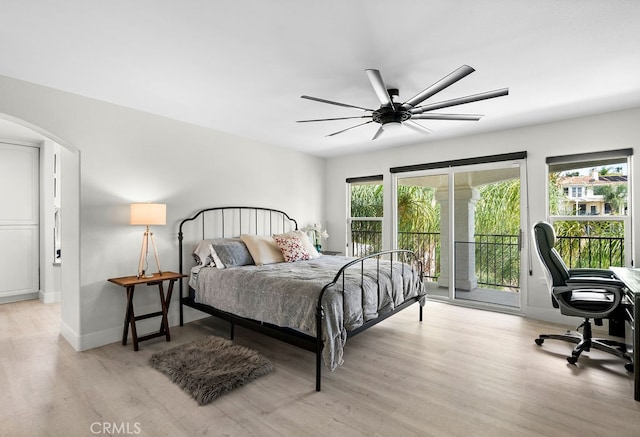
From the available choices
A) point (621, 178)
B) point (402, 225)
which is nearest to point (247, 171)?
point (402, 225)

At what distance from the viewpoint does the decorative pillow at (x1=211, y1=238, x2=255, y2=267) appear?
3627mm

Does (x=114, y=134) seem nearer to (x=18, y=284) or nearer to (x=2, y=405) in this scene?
(x=2, y=405)

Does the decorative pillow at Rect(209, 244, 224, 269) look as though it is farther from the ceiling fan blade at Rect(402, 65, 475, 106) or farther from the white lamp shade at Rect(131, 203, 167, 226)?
the ceiling fan blade at Rect(402, 65, 475, 106)

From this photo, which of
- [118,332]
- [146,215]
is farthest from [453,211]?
[118,332]

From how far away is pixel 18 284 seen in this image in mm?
4781

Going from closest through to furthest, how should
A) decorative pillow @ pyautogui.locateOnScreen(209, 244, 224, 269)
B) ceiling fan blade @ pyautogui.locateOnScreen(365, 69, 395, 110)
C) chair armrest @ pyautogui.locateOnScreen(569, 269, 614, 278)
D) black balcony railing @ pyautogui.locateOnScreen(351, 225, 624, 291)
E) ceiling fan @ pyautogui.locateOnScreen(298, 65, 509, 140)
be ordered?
1. ceiling fan blade @ pyautogui.locateOnScreen(365, 69, 395, 110)
2. ceiling fan @ pyautogui.locateOnScreen(298, 65, 509, 140)
3. chair armrest @ pyautogui.locateOnScreen(569, 269, 614, 278)
4. decorative pillow @ pyautogui.locateOnScreen(209, 244, 224, 269)
5. black balcony railing @ pyautogui.locateOnScreen(351, 225, 624, 291)

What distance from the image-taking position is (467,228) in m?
4.73

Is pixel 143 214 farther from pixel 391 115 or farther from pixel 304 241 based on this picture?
pixel 391 115

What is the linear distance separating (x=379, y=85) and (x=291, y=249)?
→ 96.3 inches

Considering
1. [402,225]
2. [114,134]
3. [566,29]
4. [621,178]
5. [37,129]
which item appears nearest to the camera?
[566,29]

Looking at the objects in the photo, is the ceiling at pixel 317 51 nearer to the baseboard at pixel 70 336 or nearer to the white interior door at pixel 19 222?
the baseboard at pixel 70 336

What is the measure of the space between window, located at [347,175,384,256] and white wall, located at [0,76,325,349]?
259cm

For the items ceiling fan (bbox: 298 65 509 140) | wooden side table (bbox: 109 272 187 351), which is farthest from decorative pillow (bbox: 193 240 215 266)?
ceiling fan (bbox: 298 65 509 140)

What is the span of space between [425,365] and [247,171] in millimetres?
3468
